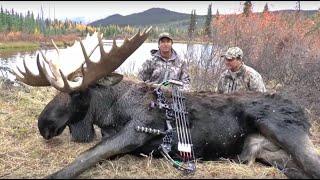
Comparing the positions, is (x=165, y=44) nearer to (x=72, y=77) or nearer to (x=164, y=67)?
(x=164, y=67)

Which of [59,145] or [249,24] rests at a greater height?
[249,24]

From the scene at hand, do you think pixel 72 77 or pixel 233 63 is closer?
pixel 72 77

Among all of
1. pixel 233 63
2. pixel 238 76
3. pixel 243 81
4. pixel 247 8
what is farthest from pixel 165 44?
pixel 247 8

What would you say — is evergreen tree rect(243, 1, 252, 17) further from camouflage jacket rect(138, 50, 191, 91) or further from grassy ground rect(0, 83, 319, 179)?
grassy ground rect(0, 83, 319, 179)

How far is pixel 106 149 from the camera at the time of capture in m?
4.26

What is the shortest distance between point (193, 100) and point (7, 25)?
56094mm

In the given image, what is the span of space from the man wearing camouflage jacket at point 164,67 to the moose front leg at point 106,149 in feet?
7.54

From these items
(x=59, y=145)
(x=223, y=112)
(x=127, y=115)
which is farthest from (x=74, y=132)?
(x=223, y=112)

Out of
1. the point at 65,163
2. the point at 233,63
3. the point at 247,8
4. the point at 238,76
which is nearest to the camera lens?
the point at 65,163

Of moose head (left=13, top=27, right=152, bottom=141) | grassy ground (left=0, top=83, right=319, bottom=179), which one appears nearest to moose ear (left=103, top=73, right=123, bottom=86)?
moose head (left=13, top=27, right=152, bottom=141)

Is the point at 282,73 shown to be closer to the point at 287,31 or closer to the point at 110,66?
the point at 287,31

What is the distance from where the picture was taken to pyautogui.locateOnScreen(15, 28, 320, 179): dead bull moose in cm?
434

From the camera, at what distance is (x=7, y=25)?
5619 centimetres

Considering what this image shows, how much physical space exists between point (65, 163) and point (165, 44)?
110 inches
